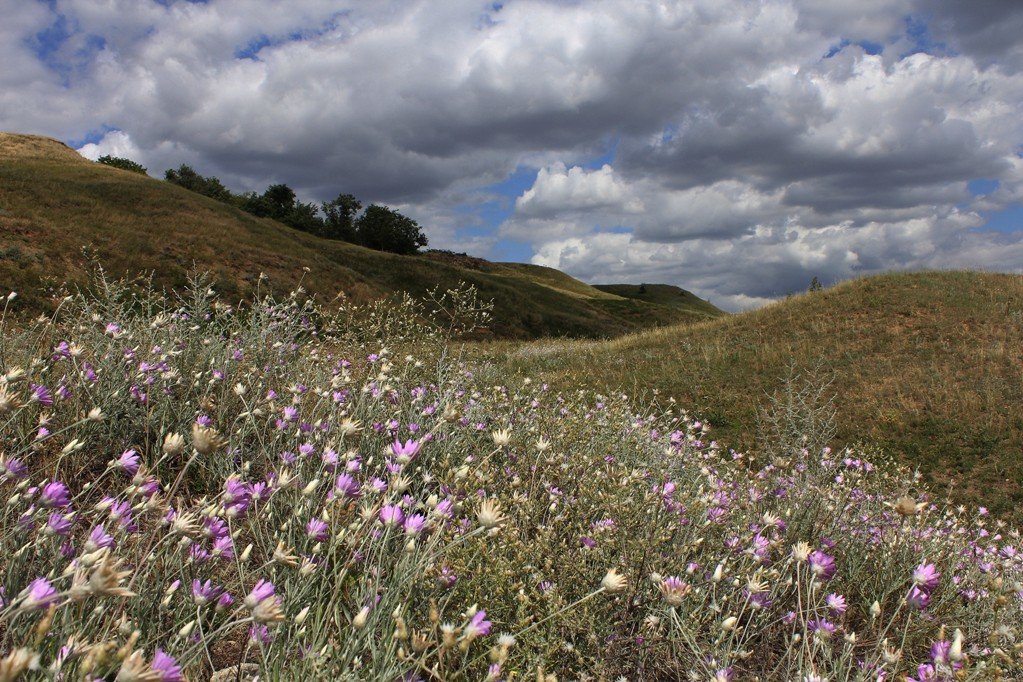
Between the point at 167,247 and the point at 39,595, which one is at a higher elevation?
the point at 167,247

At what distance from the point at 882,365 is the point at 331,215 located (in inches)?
2439

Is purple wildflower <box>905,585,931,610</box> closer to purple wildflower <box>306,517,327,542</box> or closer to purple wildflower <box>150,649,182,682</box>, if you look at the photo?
purple wildflower <box>306,517,327,542</box>

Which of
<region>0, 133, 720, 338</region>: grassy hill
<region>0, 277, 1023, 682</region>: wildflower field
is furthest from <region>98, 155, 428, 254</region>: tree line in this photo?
<region>0, 277, 1023, 682</region>: wildflower field

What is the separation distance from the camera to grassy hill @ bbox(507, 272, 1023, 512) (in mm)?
9422

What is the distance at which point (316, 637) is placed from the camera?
159 centimetres

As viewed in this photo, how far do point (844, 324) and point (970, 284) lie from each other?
491 cm

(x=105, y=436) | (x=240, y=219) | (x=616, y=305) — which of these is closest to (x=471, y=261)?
(x=616, y=305)

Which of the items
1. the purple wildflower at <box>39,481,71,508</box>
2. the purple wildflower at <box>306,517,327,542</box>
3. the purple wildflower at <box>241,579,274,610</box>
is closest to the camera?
the purple wildflower at <box>241,579,274,610</box>

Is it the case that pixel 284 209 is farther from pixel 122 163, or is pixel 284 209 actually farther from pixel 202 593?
pixel 202 593

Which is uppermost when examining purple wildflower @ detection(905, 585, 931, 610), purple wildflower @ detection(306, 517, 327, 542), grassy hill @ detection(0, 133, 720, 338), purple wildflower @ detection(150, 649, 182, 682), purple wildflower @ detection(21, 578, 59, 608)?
grassy hill @ detection(0, 133, 720, 338)

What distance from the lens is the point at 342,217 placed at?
216 ft

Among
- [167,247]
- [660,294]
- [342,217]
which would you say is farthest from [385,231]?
[660,294]

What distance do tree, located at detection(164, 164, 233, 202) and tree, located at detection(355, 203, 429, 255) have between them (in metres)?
17.5

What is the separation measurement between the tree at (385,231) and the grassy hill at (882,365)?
47.0 meters
